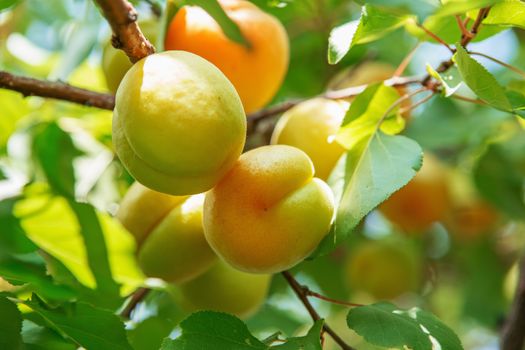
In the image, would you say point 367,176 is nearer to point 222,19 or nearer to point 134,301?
point 222,19

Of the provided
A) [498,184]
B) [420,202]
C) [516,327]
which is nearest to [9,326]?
[516,327]

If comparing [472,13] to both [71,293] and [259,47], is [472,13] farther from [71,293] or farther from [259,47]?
[71,293]

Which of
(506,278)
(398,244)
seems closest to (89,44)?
(398,244)

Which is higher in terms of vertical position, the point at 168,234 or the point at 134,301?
the point at 168,234

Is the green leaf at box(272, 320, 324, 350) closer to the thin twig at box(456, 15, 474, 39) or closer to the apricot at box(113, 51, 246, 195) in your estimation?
the apricot at box(113, 51, 246, 195)

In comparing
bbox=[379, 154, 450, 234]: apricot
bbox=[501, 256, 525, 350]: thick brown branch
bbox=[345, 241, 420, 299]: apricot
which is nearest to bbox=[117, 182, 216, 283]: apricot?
bbox=[501, 256, 525, 350]: thick brown branch
